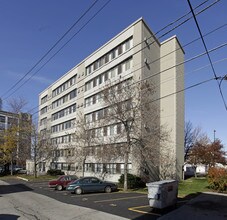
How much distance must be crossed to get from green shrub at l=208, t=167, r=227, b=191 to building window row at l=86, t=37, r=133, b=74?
19.2m

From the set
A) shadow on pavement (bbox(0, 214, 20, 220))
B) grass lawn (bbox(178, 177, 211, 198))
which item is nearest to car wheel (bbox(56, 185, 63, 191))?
grass lawn (bbox(178, 177, 211, 198))

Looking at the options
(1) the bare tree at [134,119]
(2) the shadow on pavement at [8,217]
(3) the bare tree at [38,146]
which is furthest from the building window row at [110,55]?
(2) the shadow on pavement at [8,217]

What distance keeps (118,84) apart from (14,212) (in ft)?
57.2

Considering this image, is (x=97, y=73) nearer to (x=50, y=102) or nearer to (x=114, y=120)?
(x=114, y=120)

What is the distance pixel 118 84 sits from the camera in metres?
29.5

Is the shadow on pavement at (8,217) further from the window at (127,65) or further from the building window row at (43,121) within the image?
the building window row at (43,121)

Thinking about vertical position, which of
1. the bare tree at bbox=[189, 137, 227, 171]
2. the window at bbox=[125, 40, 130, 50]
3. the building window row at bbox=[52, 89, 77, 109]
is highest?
the window at bbox=[125, 40, 130, 50]

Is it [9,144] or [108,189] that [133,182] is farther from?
[9,144]

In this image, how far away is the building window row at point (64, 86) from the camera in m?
55.3

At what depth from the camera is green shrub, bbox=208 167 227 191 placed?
76.5ft

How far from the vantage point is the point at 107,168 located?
39.5m

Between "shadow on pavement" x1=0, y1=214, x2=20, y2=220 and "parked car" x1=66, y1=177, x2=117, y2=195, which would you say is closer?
"shadow on pavement" x1=0, y1=214, x2=20, y2=220

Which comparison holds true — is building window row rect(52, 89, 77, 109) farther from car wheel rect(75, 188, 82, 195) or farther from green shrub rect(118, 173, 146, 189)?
car wheel rect(75, 188, 82, 195)

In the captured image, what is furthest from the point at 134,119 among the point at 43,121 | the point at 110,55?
the point at 43,121
